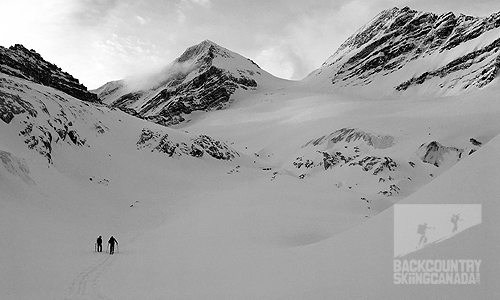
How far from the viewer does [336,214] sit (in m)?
30.2

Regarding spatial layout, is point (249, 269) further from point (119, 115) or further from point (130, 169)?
point (119, 115)

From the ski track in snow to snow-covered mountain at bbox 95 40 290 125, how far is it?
378 ft

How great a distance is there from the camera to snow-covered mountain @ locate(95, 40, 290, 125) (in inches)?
5733

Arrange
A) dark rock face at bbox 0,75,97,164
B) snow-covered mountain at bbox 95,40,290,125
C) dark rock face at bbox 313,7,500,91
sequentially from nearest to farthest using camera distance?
dark rock face at bbox 0,75,97,164 < dark rock face at bbox 313,7,500,91 < snow-covered mountain at bbox 95,40,290,125

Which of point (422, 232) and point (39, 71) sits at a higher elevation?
point (39, 71)

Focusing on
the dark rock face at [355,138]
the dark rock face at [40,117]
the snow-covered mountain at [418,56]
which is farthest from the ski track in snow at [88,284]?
the snow-covered mountain at [418,56]

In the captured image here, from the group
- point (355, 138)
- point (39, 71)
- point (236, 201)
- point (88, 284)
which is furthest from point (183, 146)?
point (88, 284)

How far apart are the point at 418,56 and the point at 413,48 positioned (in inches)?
388

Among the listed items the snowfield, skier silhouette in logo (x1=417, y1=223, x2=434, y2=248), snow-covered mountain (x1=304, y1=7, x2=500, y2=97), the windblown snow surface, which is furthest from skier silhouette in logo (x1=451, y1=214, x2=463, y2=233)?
snow-covered mountain (x1=304, y1=7, x2=500, y2=97)

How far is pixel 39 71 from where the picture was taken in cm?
7012

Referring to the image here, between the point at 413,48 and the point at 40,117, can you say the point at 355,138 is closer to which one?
the point at 40,117

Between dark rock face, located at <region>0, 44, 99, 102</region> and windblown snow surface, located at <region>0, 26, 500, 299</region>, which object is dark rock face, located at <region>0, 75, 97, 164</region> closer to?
windblown snow surface, located at <region>0, 26, 500, 299</region>

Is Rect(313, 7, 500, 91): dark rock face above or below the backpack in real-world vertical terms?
above

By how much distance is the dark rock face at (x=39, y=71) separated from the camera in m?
63.1
